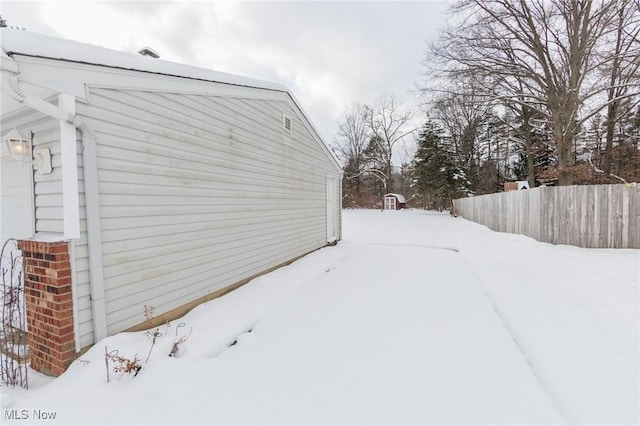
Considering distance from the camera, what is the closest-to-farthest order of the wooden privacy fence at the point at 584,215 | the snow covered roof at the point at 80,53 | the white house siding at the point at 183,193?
the snow covered roof at the point at 80,53, the white house siding at the point at 183,193, the wooden privacy fence at the point at 584,215

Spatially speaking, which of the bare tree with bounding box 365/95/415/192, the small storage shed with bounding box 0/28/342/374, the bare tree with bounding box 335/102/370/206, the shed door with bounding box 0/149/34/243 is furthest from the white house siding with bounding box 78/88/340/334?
the bare tree with bounding box 335/102/370/206

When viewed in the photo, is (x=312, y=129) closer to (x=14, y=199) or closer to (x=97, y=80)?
(x=97, y=80)

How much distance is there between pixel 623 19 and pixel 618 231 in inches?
399

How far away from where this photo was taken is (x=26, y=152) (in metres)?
2.66

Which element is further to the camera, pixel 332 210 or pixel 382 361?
pixel 332 210

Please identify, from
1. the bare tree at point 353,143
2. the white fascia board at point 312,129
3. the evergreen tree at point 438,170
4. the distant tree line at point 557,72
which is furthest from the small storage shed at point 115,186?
the bare tree at point 353,143

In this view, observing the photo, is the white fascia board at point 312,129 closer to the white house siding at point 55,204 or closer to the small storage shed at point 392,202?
the white house siding at point 55,204

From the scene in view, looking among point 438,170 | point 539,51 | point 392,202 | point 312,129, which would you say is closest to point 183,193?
point 312,129

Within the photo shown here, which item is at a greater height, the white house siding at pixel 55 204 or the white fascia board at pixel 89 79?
the white fascia board at pixel 89 79

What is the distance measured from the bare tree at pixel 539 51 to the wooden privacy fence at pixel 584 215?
6025mm

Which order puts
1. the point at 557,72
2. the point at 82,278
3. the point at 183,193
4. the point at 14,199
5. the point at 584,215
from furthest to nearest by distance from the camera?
1. the point at 557,72
2. the point at 584,215
3. the point at 183,193
4. the point at 14,199
5. the point at 82,278

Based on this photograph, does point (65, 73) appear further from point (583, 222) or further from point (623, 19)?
point (623, 19)

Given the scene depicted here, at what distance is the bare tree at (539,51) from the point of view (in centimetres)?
1081

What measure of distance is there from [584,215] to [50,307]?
9.38 meters
